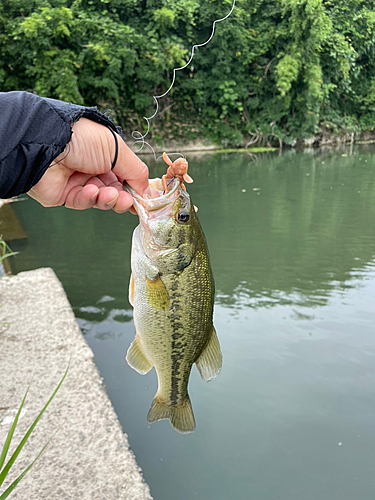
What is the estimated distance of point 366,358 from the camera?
12.6ft

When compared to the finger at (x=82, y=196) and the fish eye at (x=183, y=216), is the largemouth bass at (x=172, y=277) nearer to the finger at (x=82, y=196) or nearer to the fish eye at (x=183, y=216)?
the fish eye at (x=183, y=216)

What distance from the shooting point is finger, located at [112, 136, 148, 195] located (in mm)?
1497

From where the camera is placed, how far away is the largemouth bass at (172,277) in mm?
1546

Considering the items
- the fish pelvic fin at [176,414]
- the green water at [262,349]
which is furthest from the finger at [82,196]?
the green water at [262,349]

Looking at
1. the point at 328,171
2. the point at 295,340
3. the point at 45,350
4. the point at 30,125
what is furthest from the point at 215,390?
the point at 328,171

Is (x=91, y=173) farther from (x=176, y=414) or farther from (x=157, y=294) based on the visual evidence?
(x=176, y=414)

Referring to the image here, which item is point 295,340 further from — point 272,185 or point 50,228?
point 272,185

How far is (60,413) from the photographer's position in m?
2.53

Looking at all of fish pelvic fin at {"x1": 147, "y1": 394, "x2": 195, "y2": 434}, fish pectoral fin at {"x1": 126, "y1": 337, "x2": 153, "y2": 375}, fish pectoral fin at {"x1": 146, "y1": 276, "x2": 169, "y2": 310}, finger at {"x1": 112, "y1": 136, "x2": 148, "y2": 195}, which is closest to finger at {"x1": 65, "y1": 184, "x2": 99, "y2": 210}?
finger at {"x1": 112, "y1": 136, "x2": 148, "y2": 195}

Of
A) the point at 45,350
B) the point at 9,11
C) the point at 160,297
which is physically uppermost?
the point at 9,11

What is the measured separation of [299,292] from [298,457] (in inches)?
104

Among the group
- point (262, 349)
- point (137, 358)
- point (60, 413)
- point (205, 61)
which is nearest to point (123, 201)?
point (137, 358)

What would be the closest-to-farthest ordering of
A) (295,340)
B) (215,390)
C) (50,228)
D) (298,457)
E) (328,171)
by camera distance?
(298,457)
(215,390)
(295,340)
(50,228)
(328,171)

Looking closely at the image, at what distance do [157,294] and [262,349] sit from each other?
2711 mm
